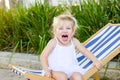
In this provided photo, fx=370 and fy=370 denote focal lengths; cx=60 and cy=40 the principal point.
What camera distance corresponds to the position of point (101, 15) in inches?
209

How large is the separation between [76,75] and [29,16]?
2.53 metres

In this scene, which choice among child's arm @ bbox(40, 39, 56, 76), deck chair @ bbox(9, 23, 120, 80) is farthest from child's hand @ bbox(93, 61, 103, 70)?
child's arm @ bbox(40, 39, 56, 76)

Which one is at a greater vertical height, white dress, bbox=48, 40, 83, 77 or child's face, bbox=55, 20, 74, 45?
child's face, bbox=55, 20, 74, 45

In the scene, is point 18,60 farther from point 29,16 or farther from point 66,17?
point 66,17

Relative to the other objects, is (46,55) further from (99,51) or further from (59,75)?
(99,51)

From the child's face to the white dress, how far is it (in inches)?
4.3

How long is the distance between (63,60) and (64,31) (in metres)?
0.31

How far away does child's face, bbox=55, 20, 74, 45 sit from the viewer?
12.0ft

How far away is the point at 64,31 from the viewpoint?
144 inches

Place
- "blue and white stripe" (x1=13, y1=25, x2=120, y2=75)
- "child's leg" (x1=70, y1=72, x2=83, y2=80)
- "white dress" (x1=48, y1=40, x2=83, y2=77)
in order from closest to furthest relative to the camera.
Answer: "child's leg" (x1=70, y1=72, x2=83, y2=80) < "white dress" (x1=48, y1=40, x2=83, y2=77) < "blue and white stripe" (x1=13, y1=25, x2=120, y2=75)

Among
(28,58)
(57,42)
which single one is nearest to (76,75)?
(57,42)

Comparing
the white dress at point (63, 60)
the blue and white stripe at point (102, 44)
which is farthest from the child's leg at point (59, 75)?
the blue and white stripe at point (102, 44)

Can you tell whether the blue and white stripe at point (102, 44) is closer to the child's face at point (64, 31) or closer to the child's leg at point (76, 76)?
the child's leg at point (76, 76)

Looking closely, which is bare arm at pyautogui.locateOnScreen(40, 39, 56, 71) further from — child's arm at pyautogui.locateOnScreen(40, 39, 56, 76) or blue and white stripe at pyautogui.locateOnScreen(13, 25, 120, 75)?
blue and white stripe at pyautogui.locateOnScreen(13, 25, 120, 75)
